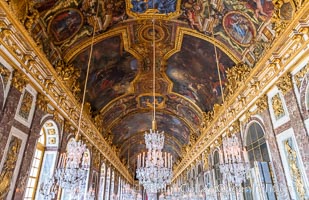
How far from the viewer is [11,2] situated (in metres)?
6.05

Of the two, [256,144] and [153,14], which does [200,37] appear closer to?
[153,14]

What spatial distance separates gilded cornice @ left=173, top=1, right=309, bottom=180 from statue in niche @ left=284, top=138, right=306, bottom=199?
2.22m

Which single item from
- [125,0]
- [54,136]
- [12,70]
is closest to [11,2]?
[12,70]

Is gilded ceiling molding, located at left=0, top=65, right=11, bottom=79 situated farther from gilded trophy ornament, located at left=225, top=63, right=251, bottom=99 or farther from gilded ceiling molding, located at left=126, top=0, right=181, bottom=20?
gilded trophy ornament, located at left=225, top=63, right=251, bottom=99

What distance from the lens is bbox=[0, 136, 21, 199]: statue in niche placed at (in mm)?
5812

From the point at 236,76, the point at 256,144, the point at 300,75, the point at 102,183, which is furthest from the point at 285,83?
the point at 102,183

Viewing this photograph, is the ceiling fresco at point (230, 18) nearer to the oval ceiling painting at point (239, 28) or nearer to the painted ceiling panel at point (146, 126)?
the oval ceiling painting at point (239, 28)

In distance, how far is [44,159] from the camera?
9039mm

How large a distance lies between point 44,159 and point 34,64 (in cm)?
403

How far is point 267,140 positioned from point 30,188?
875 cm

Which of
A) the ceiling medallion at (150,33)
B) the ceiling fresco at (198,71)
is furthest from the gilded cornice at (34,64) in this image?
the ceiling fresco at (198,71)

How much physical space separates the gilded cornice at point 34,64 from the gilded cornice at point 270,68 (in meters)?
7.76

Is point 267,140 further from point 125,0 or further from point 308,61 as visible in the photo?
point 125,0

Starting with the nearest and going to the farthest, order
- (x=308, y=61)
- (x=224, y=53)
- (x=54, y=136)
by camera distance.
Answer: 1. (x=308, y=61)
2. (x=54, y=136)
3. (x=224, y=53)
